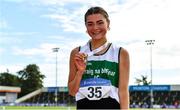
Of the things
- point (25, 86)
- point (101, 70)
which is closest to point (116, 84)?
point (101, 70)

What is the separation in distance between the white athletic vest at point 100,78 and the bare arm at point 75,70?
79mm

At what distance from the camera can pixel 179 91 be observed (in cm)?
9119

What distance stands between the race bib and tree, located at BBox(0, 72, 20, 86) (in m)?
118

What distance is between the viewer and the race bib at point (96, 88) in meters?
3.50

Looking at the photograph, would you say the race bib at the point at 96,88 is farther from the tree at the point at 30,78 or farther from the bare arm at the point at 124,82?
the tree at the point at 30,78

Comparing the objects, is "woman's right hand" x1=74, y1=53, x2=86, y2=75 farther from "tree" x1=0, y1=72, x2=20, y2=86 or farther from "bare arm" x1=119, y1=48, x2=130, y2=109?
"tree" x1=0, y1=72, x2=20, y2=86

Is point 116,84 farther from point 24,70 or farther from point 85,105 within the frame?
point 24,70

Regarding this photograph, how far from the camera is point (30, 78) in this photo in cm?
12100

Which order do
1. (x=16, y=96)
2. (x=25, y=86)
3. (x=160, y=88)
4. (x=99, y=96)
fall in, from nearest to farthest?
(x=99, y=96)
(x=160, y=88)
(x=16, y=96)
(x=25, y=86)

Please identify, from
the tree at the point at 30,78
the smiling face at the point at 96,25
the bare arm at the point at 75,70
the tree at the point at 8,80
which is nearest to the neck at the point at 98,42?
the smiling face at the point at 96,25

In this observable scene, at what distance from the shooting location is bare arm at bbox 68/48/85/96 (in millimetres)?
3410

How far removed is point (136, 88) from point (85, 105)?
3426 inches

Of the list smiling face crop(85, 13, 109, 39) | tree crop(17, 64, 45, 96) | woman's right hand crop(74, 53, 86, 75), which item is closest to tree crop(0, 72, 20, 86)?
tree crop(17, 64, 45, 96)

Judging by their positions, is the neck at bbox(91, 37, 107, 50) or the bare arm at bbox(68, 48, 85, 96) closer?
the bare arm at bbox(68, 48, 85, 96)
